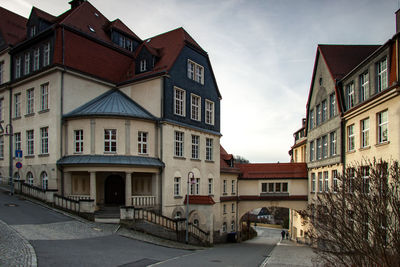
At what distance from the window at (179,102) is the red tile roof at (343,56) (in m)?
12.4

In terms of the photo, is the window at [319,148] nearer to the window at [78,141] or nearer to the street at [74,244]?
the street at [74,244]

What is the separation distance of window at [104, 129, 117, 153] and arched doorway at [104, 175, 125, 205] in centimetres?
362

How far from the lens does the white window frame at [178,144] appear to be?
30.7m

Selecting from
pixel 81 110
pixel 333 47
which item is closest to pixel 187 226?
pixel 81 110

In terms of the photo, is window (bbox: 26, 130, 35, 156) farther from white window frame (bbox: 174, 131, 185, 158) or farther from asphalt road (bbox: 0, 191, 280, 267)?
white window frame (bbox: 174, 131, 185, 158)

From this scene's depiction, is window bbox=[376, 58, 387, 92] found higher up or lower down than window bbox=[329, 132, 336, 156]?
higher up

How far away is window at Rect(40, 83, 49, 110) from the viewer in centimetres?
2823

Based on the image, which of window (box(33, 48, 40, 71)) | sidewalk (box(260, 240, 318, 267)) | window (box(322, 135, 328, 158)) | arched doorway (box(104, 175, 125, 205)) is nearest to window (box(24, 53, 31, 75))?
window (box(33, 48, 40, 71))

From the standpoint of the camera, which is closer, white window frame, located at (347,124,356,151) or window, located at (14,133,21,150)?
white window frame, located at (347,124,356,151)

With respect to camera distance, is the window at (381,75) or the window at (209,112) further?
the window at (209,112)

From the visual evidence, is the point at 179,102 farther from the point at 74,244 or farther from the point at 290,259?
the point at 74,244

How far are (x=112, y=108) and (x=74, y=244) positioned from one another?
1303 centimetres

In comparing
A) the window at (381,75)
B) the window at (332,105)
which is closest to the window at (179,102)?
the window at (332,105)

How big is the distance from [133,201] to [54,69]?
11.3 m
